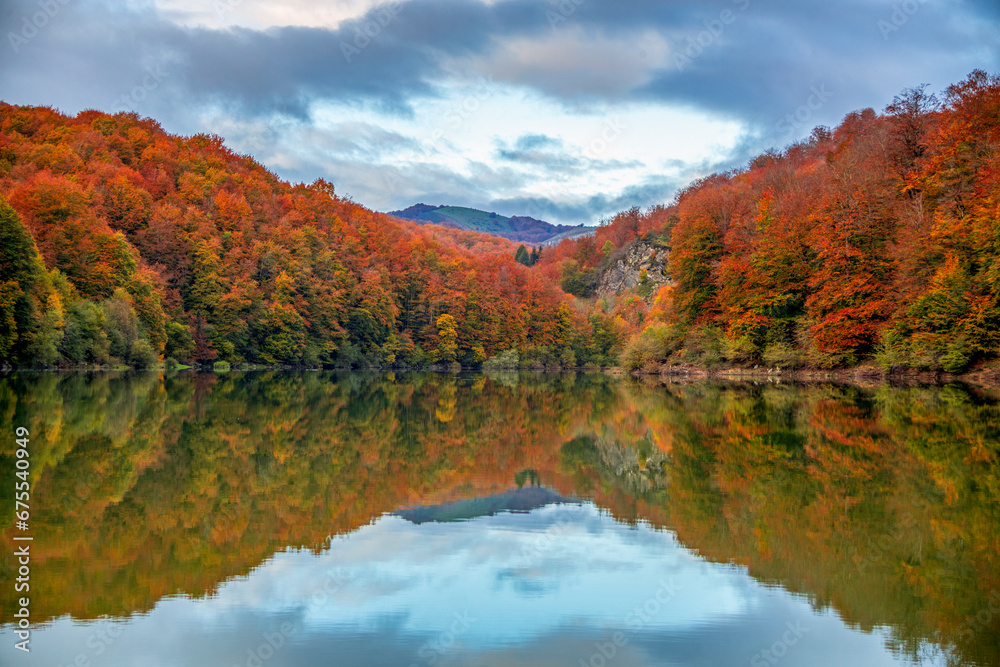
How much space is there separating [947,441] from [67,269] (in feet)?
159

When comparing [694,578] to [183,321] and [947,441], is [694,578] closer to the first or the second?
[947,441]

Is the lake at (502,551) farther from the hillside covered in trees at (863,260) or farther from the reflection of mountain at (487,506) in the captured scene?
the hillside covered in trees at (863,260)

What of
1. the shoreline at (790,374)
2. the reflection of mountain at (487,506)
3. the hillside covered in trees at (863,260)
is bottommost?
the reflection of mountain at (487,506)

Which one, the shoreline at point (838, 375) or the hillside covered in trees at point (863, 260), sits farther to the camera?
the shoreline at point (838, 375)

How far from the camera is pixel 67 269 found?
45062 millimetres

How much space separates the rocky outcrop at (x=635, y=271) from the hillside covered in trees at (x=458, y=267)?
0.74 m

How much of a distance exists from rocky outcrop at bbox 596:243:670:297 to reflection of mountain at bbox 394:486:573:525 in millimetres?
83477

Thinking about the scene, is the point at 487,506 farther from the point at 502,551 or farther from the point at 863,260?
the point at 863,260

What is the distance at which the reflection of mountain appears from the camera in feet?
28.2

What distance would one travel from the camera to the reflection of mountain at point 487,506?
28.2 feet

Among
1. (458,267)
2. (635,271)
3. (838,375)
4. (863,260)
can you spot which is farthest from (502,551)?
(635,271)

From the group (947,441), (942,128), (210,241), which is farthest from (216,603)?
(210,241)

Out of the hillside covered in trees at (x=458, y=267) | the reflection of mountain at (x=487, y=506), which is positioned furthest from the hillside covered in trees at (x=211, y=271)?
the reflection of mountain at (x=487, y=506)

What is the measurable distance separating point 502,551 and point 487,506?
2.07 m
